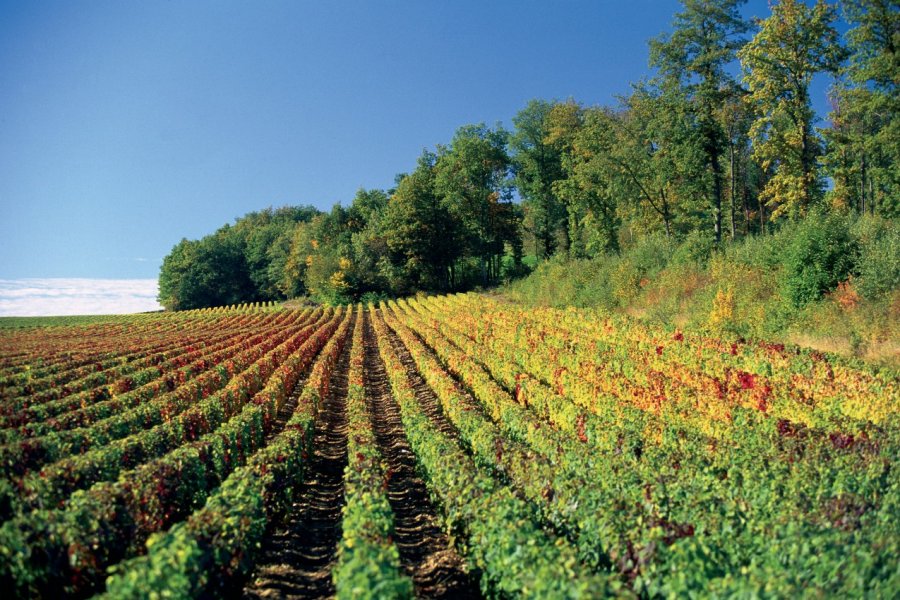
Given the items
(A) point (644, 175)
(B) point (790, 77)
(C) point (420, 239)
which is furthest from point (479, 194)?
(B) point (790, 77)

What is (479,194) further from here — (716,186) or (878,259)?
(878,259)

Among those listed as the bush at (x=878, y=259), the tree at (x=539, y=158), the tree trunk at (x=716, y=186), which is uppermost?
the tree at (x=539, y=158)

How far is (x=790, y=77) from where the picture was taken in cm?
2712

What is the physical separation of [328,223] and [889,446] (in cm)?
8699

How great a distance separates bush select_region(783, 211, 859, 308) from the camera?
2214 centimetres

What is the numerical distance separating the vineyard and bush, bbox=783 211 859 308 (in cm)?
827

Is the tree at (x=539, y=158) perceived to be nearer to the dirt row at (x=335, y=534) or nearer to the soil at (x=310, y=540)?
the dirt row at (x=335, y=534)

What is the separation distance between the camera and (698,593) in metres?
4.79

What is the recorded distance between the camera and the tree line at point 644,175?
1044 inches

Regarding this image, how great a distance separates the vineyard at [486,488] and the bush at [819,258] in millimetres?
8271

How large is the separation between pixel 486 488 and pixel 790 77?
2961 centimetres

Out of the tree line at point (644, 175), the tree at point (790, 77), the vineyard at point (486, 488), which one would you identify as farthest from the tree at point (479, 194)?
the vineyard at point (486, 488)

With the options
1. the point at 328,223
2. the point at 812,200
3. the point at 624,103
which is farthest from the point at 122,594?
the point at 328,223

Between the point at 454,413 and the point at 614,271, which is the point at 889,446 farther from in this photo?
the point at 614,271
